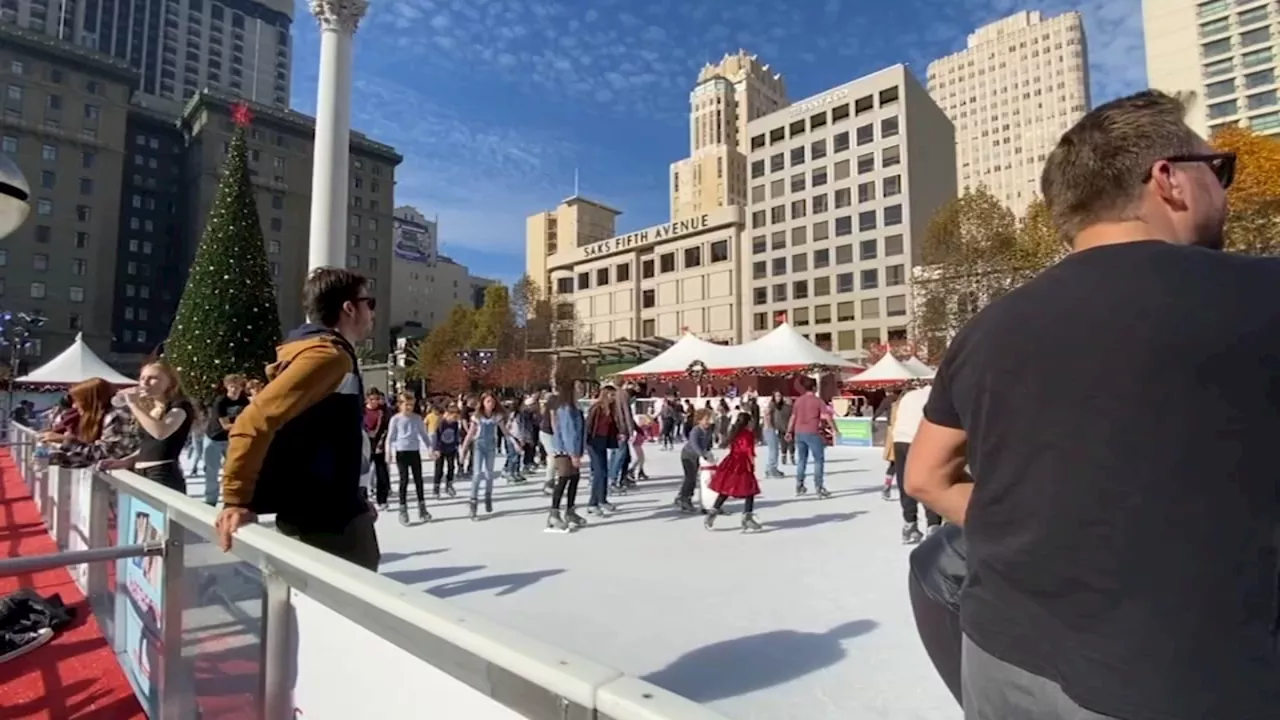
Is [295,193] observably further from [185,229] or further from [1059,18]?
[1059,18]

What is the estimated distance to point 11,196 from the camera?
127 inches

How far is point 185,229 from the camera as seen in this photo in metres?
60.4

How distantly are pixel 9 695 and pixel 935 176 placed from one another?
6021 centimetres

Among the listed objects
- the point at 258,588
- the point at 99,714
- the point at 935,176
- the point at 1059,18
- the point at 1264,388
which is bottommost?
the point at 99,714

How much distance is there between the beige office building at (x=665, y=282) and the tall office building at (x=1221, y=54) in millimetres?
34827

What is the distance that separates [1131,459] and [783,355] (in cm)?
2074

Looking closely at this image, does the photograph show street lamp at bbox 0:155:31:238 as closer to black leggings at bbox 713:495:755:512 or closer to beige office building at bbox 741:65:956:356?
black leggings at bbox 713:495:755:512

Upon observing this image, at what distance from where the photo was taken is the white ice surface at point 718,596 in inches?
129

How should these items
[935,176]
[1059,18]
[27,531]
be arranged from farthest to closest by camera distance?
[1059,18], [935,176], [27,531]

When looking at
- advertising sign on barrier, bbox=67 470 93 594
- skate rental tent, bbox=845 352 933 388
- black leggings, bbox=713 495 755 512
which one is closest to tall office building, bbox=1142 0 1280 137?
skate rental tent, bbox=845 352 933 388

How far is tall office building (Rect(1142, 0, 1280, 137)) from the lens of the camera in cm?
5009

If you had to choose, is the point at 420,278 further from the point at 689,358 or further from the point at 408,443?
the point at 408,443

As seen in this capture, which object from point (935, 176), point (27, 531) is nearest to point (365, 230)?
point (935, 176)

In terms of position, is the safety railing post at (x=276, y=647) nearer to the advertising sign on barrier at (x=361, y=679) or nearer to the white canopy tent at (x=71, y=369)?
the advertising sign on barrier at (x=361, y=679)
